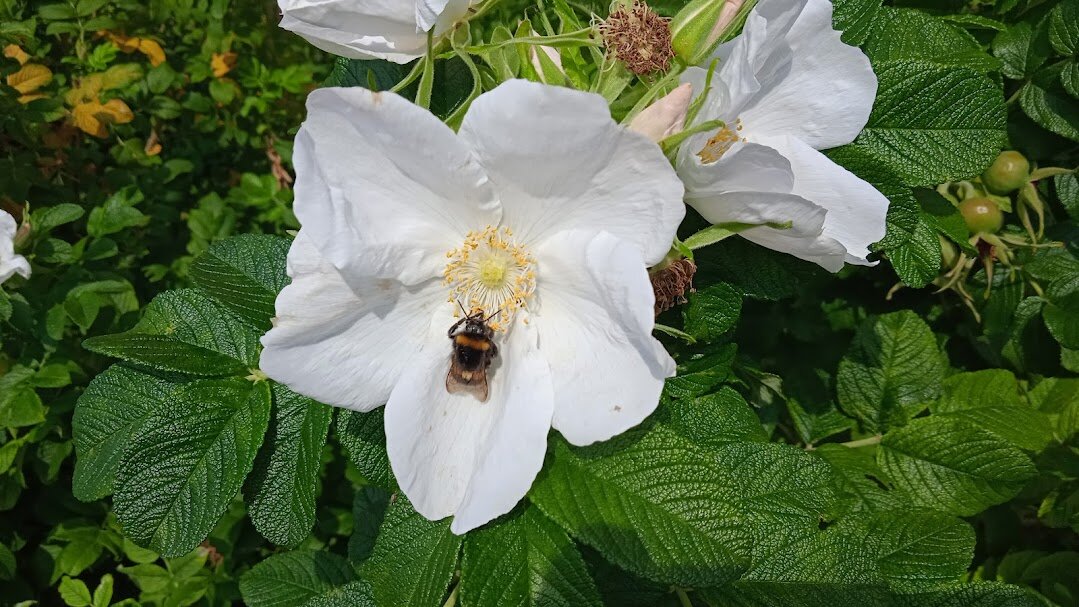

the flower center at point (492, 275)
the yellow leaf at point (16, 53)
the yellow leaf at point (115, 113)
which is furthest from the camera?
the yellow leaf at point (115, 113)

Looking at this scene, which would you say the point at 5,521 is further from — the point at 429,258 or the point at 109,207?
the point at 429,258

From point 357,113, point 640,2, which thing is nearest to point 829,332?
point 640,2

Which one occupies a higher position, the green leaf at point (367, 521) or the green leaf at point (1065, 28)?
the green leaf at point (1065, 28)

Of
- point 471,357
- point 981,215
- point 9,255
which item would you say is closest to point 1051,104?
point 981,215

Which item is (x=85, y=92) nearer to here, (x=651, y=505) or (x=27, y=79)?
(x=27, y=79)

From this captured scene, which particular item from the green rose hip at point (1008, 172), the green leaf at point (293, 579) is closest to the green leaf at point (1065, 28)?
the green rose hip at point (1008, 172)

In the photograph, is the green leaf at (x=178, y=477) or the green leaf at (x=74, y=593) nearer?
the green leaf at (x=178, y=477)

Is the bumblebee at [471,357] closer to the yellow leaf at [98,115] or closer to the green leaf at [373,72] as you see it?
the green leaf at [373,72]

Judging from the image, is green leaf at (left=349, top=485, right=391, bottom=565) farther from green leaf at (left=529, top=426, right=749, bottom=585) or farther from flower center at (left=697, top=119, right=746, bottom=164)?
flower center at (left=697, top=119, right=746, bottom=164)
